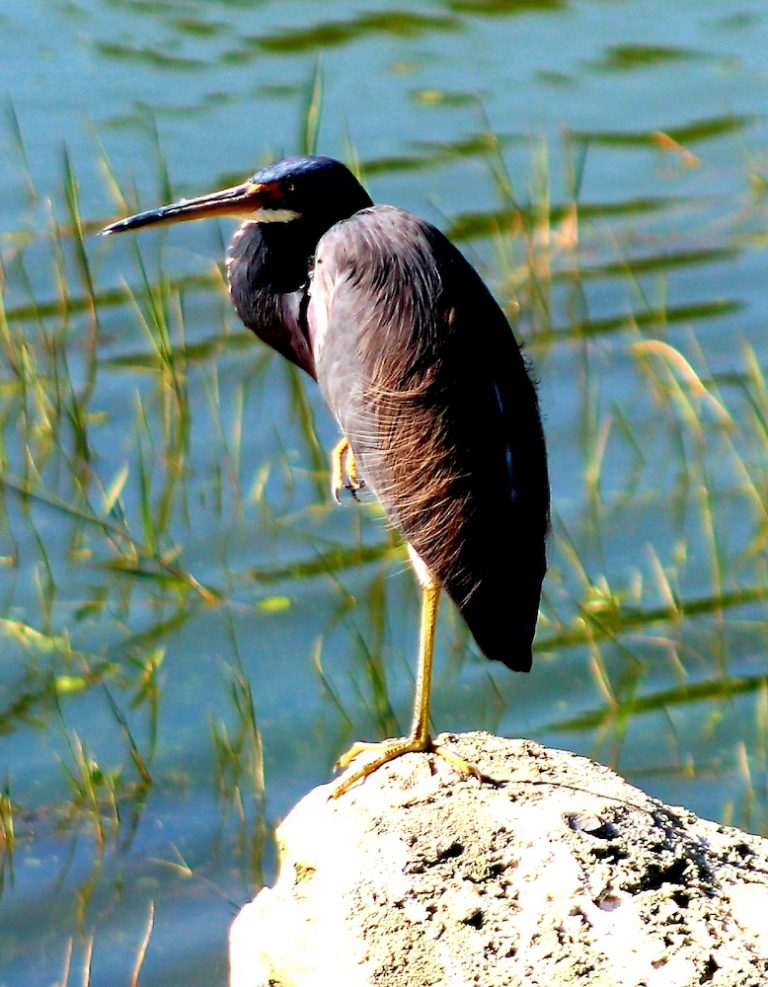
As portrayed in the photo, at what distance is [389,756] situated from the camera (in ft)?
12.7

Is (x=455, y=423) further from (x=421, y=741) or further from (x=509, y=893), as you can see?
(x=509, y=893)

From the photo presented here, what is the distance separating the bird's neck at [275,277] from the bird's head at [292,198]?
0.08m

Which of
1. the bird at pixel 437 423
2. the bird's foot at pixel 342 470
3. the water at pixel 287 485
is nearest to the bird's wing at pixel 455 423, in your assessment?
the bird at pixel 437 423

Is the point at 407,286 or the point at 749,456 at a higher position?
the point at 407,286

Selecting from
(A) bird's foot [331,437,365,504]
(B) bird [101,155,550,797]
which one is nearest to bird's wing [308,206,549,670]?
(B) bird [101,155,550,797]

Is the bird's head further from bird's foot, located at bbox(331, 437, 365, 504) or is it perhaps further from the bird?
bird's foot, located at bbox(331, 437, 365, 504)

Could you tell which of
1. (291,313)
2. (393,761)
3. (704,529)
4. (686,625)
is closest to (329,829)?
(393,761)

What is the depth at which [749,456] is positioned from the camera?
6332 mm

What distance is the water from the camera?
4.96 m

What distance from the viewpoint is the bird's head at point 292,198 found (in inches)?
173

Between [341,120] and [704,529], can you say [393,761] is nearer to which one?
[704,529]

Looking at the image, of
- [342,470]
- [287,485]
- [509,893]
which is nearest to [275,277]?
[342,470]

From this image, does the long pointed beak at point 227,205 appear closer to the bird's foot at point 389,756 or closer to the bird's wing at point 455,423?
the bird's wing at point 455,423

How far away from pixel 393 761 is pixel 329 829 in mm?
402
